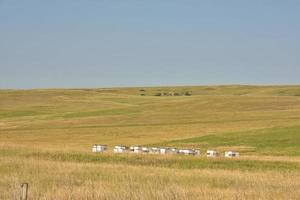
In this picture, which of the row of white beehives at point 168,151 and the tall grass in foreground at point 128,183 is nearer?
the tall grass in foreground at point 128,183

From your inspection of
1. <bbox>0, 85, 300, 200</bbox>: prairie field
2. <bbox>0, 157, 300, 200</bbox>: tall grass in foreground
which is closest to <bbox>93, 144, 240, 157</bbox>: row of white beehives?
<bbox>0, 85, 300, 200</bbox>: prairie field

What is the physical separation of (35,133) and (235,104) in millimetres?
46613

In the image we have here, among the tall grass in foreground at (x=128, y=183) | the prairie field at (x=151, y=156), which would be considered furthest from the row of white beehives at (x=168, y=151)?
the tall grass in foreground at (x=128, y=183)

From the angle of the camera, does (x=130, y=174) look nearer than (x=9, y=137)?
Yes

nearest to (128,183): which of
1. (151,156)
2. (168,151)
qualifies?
(151,156)

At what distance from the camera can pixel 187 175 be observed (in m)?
24.5

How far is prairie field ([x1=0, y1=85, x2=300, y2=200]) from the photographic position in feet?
59.4

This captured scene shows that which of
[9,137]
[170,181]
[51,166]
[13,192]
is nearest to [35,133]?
[9,137]

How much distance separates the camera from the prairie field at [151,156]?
18109 millimetres

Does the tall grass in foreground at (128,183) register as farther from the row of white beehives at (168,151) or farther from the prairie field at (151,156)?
the row of white beehives at (168,151)

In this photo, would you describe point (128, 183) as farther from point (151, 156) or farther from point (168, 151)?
point (168, 151)

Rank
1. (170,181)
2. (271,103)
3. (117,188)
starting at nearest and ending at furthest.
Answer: (117,188) → (170,181) → (271,103)

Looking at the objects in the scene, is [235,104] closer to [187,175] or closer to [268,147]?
[268,147]

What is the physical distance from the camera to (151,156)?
35312 millimetres
